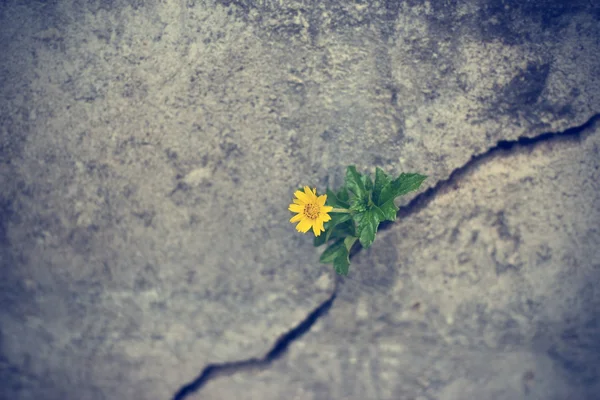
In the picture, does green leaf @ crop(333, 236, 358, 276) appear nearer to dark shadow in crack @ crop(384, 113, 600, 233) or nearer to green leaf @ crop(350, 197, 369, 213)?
green leaf @ crop(350, 197, 369, 213)

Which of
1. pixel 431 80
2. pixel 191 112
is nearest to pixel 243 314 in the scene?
pixel 191 112

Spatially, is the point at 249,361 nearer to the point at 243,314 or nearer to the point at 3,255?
the point at 243,314

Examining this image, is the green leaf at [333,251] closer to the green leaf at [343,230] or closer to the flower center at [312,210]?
the green leaf at [343,230]

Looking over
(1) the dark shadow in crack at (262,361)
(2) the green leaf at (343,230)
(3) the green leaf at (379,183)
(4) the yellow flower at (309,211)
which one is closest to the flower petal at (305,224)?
(4) the yellow flower at (309,211)

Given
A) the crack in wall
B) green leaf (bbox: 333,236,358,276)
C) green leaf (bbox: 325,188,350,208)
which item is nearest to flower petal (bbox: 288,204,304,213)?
green leaf (bbox: 325,188,350,208)

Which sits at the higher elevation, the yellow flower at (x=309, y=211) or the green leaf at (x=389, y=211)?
the green leaf at (x=389, y=211)

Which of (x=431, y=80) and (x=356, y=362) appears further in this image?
(x=356, y=362)

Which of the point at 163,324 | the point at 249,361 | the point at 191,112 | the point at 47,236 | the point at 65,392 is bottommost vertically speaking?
the point at 65,392
